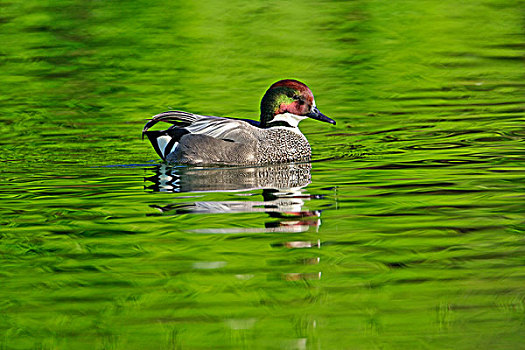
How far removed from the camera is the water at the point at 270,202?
20.2ft

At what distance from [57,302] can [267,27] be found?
53.0ft

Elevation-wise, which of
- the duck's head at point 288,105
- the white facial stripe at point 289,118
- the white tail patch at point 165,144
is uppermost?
the duck's head at point 288,105

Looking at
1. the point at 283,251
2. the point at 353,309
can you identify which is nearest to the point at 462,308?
the point at 353,309

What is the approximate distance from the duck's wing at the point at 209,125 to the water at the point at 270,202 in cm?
57

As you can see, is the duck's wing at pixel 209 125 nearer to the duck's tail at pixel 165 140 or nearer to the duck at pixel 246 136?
the duck at pixel 246 136

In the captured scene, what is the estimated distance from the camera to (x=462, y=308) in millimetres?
6234

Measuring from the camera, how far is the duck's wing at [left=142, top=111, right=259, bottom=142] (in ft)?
38.7

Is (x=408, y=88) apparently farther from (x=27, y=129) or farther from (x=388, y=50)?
(x=27, y=129)


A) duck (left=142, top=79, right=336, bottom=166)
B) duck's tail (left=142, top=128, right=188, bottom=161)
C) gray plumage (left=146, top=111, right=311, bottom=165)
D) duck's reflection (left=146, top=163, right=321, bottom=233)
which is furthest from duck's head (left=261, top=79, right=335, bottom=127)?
duck's tail (left=142, top=128, right=188, bottom=161)

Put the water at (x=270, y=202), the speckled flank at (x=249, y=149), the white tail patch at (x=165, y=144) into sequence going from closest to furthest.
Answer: the water at (x=270, y=202), the speckled flank at (x=249, y=149), the white tail patch at (x=165, y=144)

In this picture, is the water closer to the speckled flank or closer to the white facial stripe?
the speckled flank

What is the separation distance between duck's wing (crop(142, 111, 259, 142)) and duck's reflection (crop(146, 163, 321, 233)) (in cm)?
48

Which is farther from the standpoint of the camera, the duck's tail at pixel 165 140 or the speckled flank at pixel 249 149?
the duck's tail at pixel 165 140

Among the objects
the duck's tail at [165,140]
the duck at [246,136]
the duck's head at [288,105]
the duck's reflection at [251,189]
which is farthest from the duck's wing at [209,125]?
the duck's reflection at [251,189]
